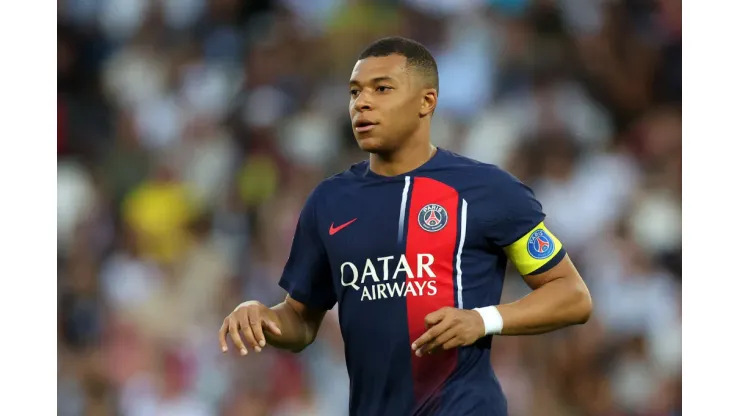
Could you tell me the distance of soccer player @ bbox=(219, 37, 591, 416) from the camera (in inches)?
153

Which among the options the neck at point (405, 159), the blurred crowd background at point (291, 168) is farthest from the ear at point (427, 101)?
the blurred crowd background at point (291, 168)

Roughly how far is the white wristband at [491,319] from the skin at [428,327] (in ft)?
0.08

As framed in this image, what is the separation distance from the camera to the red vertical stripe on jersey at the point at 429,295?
12.8ft

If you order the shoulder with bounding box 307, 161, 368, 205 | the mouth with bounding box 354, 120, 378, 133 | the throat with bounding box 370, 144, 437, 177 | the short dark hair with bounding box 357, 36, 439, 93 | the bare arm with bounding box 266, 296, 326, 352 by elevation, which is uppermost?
the short dark hair with bounding box 357, 36, 439, 93

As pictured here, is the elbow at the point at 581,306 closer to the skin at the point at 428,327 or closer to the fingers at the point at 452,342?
the skin at the point at 428,327

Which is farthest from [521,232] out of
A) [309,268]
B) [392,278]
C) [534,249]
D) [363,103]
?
[309,268]

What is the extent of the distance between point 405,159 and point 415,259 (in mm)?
463

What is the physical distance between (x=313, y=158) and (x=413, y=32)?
52.4 inches

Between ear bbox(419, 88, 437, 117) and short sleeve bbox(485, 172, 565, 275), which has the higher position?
ear bbox(419, 88, 437, 117)

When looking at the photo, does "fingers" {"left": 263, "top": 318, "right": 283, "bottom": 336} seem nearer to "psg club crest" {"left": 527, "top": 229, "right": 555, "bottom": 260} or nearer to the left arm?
the left arm

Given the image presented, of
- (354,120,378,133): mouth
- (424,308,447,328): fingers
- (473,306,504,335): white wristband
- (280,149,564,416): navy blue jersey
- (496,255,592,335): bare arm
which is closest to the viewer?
(424,308,447,328): fingers

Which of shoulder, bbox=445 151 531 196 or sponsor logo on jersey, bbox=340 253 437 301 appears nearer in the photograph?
sponsor logo on jersey, bbox=340 253 437 301

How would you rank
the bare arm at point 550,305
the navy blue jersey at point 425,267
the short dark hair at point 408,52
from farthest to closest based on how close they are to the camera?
the short dark hair at point 408,52 → the navy blue jersey at point 425,267 → the bare arm at point 550,305

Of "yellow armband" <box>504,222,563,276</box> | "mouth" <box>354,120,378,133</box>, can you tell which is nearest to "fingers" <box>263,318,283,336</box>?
"mouth" <box>354,120,378,133</box>
